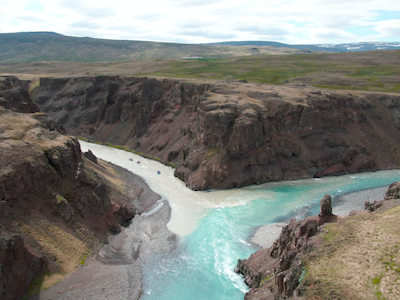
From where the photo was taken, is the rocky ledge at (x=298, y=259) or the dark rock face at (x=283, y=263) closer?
the rocky ledge at (x=298, y=259)

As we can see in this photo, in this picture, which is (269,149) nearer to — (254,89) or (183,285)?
(254,89)

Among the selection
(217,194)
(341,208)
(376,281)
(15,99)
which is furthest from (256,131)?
(376,281)

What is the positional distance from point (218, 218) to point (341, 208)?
65.8 ft

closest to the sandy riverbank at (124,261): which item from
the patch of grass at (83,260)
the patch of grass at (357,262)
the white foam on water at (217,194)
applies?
the patch of grass at (83,260)

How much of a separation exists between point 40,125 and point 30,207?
16.6 m

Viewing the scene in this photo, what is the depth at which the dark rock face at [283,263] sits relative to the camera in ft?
84.9

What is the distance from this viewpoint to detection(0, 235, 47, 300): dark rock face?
3059cm

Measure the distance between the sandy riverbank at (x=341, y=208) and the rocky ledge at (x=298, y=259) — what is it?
6.87 meters

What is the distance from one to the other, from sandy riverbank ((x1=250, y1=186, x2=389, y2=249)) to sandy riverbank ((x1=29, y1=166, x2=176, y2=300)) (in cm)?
1147

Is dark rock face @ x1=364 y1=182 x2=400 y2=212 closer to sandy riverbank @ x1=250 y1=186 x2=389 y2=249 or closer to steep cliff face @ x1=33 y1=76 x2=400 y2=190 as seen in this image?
sandy riverbank @ x1=250 y1=186 x2=389 y2=249

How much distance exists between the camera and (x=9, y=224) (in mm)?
35906

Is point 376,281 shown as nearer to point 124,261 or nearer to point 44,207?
point 124,261

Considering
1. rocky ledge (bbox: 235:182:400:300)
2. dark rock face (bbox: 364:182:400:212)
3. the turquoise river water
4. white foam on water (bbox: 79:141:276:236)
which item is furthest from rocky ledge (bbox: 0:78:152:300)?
dark rock face (bbox: 364:182:400:212)

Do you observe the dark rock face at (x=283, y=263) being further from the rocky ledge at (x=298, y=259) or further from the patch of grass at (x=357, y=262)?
the patch of grass at (x=357, y=262)
